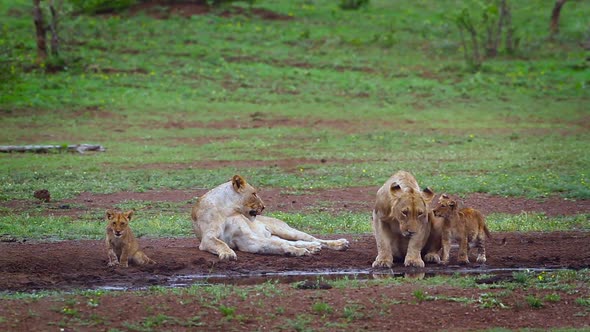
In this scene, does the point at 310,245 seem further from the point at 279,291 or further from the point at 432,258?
the point at 279,291

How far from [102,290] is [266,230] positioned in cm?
274

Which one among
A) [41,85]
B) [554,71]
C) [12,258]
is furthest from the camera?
[554,71]

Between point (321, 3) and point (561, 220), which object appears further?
point (321, 3)

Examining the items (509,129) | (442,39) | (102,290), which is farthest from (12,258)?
(442,39)

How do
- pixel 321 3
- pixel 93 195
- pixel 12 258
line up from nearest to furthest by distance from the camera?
1. pixel 12 258
2. pixel 93 195
3. pixel 321 3

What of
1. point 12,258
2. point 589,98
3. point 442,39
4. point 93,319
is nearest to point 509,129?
point 589,98

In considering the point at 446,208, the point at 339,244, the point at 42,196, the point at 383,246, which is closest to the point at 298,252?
Answer: the point at 339,244

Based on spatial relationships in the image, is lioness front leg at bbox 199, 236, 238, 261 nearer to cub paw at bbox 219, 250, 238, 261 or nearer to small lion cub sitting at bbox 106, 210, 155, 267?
cub paw at bbox 219, 250, 238, 261

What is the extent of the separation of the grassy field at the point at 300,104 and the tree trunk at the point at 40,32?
39cm

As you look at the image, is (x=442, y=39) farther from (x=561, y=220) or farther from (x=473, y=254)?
(x=473, y=254)

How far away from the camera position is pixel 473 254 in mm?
11523

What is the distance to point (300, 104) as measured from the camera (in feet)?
88.4

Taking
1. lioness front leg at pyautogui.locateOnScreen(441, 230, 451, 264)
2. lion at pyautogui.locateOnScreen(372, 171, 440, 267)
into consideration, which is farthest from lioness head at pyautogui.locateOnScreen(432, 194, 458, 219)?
lioness front leg at pyautogui.locateOnScreen(441, 230, 451, 264)

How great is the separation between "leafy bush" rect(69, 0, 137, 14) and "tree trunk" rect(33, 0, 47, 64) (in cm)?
432
